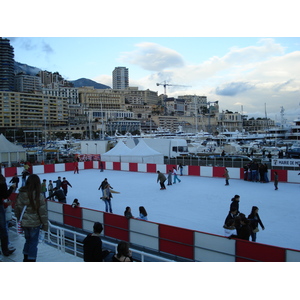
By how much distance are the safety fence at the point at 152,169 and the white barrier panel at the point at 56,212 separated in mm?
13754

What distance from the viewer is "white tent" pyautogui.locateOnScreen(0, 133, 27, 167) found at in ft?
93.5

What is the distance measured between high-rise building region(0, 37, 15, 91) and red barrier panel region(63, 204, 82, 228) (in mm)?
158306

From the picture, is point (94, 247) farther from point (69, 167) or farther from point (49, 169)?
point (69, 167)

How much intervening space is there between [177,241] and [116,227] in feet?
6.76

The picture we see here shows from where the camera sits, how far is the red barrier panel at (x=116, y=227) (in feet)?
28.7

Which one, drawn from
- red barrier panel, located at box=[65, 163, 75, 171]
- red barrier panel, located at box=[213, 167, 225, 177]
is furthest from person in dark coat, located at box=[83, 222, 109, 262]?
red barrier panel, located at box=[65, 163, 75, 171]

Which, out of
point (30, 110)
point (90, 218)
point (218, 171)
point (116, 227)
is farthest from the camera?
point (30, 110)

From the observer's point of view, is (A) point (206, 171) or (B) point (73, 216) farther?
(A) point (206, 171)

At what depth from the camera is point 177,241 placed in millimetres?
7695

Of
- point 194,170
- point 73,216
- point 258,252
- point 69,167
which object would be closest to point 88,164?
point 69,167

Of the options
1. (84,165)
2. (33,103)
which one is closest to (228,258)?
(84,165)

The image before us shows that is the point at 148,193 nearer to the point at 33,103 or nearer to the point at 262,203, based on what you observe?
the point at 262,203

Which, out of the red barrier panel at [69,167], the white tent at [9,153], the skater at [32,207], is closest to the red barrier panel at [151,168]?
the red barrier panel at [69,167]

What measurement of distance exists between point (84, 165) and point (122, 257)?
26100 mm
